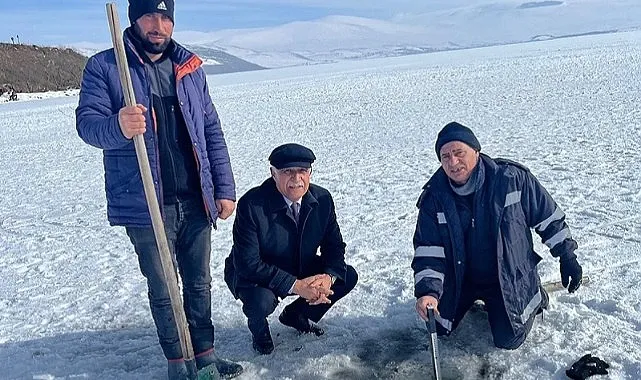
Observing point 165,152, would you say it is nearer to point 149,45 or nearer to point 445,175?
point 149,45

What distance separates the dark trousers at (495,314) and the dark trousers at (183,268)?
1.36 m

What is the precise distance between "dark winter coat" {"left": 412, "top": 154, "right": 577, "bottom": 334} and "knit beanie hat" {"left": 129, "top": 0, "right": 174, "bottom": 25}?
5.18 feet

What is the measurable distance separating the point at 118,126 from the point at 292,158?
984 mm

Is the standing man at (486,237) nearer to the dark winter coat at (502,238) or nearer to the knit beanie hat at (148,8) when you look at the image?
the dark winter coat at (502,238)

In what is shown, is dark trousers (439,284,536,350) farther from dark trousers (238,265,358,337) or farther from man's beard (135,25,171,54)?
man's beard (135,25,171,54)

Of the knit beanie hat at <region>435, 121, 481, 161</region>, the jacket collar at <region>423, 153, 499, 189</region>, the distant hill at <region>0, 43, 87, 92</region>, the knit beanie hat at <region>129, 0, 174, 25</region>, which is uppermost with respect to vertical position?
the knit beanie hat at <region>129, 0, 174, 25</region>

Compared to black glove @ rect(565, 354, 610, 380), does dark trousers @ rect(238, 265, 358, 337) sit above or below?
above

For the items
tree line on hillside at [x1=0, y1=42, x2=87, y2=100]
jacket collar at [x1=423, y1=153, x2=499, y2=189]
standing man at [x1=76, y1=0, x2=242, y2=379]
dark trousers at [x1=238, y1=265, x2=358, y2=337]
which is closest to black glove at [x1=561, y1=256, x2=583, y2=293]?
jacket collar at [x1=423, y1=153, x2=499, y2=189]

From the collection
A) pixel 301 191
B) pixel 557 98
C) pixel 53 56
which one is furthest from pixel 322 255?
pixel 53 56

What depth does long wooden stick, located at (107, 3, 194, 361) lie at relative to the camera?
2.81 m

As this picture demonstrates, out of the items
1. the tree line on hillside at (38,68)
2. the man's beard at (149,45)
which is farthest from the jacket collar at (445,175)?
the tree line on hillside at (38,68)

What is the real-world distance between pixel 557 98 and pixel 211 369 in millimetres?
14372

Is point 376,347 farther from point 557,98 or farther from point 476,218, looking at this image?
point 557,98

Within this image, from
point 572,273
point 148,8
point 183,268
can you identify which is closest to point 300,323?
point 183,268
